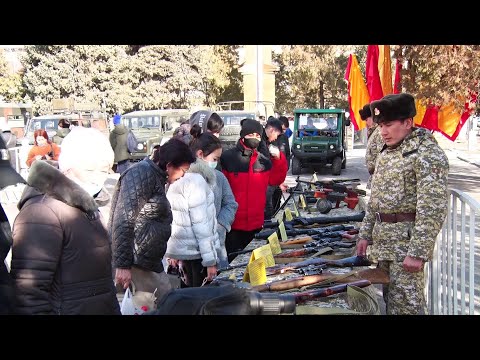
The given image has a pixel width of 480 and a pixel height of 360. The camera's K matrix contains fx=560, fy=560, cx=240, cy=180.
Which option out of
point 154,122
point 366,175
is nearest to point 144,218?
point 366,175

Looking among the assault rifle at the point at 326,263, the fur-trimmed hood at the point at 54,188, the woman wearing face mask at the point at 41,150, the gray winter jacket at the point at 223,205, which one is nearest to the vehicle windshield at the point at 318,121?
the woman wearing face mask at the point at 41,150

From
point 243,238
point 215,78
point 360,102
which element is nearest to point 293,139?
point 360,102

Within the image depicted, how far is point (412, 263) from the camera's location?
3.05 metres

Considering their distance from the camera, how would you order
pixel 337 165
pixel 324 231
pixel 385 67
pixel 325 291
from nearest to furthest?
pixel 325 291 → pixel 324 231 → pixel 385 67 → pixel 337 165

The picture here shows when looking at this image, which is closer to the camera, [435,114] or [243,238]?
[243,238]

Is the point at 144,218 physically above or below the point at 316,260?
above

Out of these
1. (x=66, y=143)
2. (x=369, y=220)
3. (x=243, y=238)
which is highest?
(x=66, y=143)

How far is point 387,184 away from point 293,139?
15.1 metres

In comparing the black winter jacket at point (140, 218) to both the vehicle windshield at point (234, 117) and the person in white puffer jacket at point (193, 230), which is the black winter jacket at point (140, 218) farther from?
the vehicle windshield at point (234, 117)

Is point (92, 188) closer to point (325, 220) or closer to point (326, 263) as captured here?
point (326, 263)

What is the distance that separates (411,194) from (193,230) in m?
1.60

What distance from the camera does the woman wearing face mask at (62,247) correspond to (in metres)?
2.02
